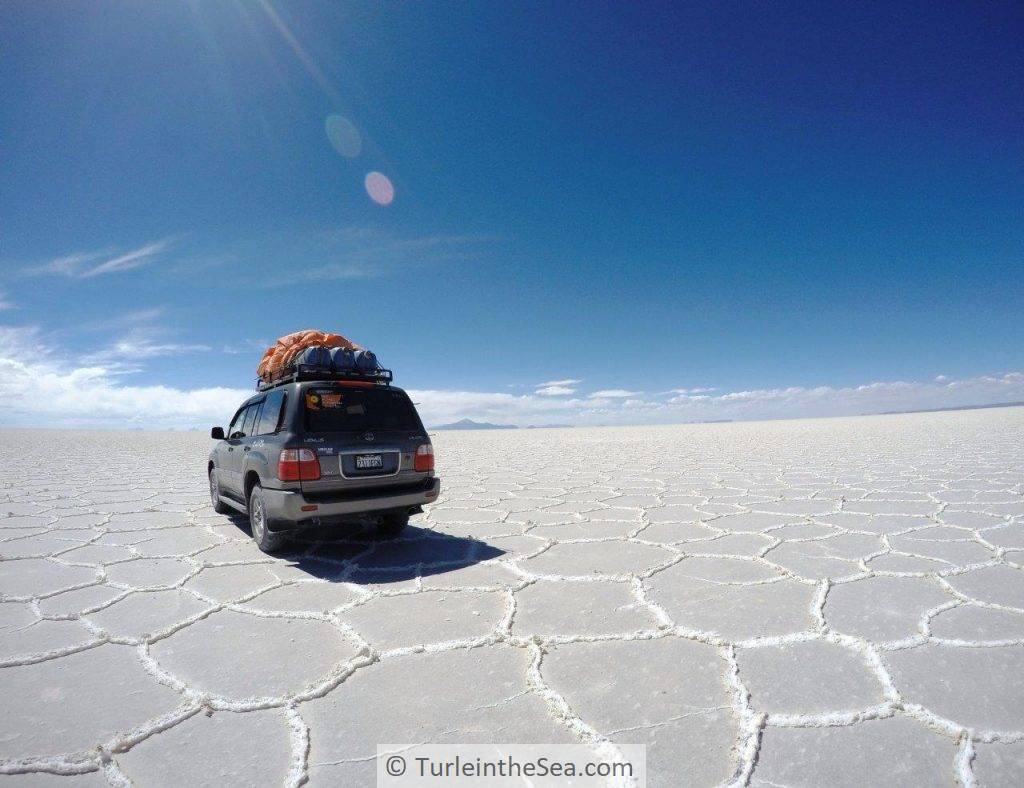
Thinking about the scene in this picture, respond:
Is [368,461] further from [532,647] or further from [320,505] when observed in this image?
[532,647]

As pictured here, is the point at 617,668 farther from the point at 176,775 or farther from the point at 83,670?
the point at 83,670

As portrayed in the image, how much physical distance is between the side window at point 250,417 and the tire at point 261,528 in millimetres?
892

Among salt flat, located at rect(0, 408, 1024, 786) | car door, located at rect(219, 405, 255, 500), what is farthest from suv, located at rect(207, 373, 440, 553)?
salt flat, located at rect(0, 408, 1024, 786)

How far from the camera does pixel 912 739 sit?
210 centimetres

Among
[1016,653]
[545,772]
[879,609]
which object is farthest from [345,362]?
[1016,653]

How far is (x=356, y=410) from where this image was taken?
500 cm

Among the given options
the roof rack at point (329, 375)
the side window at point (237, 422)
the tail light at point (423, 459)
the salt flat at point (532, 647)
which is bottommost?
the salt flat at point (532, 647)

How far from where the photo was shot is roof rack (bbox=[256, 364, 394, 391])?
505 cm

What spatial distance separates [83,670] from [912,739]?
4027 mm

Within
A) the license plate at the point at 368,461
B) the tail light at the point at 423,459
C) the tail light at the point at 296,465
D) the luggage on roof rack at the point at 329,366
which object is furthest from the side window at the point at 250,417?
the tail light at the point at 423,459

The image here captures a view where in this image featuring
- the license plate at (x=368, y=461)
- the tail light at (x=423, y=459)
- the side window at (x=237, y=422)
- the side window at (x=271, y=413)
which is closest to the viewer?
the license plate at (x=368, y=461)

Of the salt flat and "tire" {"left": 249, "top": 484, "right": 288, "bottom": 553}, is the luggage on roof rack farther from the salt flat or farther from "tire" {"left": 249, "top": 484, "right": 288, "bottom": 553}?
the salt flat

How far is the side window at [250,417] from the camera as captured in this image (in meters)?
5.77

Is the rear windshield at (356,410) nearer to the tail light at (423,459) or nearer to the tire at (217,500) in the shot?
the tail light at (423,459)
